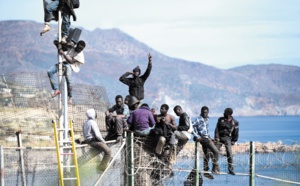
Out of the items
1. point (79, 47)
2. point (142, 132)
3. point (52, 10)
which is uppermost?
point (52, 10)

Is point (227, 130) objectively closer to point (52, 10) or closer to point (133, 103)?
point (133, 103)

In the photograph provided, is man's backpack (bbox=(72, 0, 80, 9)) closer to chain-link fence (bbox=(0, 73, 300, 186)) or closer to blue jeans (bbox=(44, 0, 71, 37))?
blue jeans (bbox=(44, 0, 71, 37))

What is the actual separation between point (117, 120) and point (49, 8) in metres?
2.90

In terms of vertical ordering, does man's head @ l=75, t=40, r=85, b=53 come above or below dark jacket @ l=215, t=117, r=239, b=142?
above

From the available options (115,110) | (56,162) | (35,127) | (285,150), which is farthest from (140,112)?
(35,127)

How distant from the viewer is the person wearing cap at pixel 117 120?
1795 cm

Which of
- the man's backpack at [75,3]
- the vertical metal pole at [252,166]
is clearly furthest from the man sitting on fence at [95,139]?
the vertical metal pole at [252,166]

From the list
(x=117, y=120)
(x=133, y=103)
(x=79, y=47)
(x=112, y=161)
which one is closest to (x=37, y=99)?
(x=133, y=103)

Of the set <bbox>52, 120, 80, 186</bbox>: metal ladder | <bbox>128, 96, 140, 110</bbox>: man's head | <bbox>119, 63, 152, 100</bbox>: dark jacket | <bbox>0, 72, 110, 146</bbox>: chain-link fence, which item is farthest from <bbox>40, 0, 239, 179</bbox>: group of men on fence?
<bbox>119, 63, 152, 100</bbox>: dark jacket

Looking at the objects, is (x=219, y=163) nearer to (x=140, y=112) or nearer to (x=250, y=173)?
(x=250, y=173)

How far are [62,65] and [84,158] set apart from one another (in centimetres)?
222

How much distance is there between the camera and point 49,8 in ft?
59.4

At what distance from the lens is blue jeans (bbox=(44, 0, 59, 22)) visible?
18125 millimetres

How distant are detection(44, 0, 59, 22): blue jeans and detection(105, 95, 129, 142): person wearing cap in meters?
2.51
